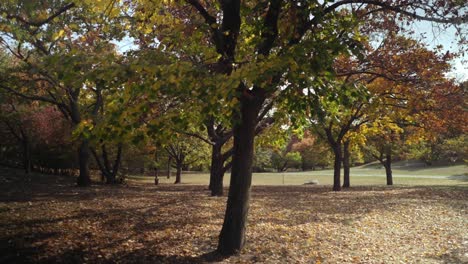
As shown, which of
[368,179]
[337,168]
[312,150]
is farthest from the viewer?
[368,179]

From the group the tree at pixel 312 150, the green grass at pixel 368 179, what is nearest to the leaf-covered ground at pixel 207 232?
the tree at pixel 312 150

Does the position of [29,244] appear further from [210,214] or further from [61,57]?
[210,214]

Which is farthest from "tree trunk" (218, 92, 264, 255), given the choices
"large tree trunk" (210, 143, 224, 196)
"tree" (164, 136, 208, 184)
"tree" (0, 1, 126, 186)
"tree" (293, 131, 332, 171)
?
"tree" (164, 136, 208, 184)

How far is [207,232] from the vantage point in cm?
762

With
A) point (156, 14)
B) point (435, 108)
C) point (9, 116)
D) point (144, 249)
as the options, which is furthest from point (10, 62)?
point (435, 108)

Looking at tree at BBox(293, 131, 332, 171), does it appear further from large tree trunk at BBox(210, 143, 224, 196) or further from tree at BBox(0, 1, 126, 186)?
tree at BBox(0, 1, 126, 186)

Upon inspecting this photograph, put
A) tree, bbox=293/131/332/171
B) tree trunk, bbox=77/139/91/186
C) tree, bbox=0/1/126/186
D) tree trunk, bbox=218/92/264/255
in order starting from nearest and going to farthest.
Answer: tree, bbox=0/1/126/186 → tree trunk, bbox=218/92/264/255 → tree trunk, bbox=77/139/91/186 → tree, bbox=293/131/332/171

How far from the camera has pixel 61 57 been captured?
4781 mm

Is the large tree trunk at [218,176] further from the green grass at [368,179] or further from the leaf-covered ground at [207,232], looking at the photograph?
the green grass at [368,179]

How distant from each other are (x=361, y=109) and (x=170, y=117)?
14.7 metres

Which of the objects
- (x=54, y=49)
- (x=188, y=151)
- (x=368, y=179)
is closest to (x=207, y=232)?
(x=54, y=49)

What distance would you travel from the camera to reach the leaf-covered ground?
20.1 feet

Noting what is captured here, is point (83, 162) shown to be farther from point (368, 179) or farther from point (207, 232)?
point (368, 179)

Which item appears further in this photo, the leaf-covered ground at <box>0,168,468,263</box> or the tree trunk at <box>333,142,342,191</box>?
the tree trunk at <box>333,142,342,191</box>
